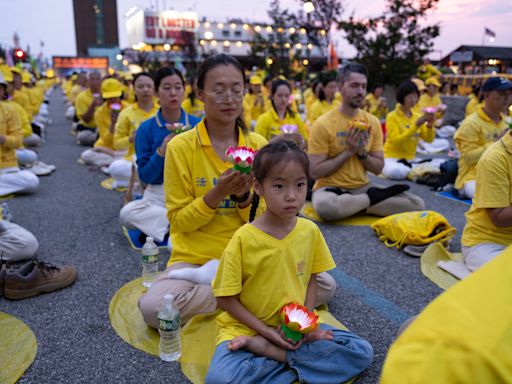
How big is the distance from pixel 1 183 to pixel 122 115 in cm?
197

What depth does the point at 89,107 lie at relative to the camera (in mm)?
10984

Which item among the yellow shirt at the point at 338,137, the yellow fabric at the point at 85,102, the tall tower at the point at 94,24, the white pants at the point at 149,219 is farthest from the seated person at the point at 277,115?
the tall tower at the point at 94,24

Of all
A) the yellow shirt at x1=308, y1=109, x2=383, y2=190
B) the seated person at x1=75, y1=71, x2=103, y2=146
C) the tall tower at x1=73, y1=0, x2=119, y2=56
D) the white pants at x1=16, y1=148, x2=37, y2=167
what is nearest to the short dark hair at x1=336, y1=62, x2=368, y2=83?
the yellow shirt at x1=308, y1=109, x2=383, y2=190

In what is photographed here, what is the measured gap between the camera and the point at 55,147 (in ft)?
36.7

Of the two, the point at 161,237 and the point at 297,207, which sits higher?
the point at 297,207

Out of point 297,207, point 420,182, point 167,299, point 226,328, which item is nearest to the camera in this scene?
point 297,207

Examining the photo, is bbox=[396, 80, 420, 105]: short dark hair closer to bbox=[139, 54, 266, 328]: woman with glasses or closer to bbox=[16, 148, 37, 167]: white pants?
bbox=[139, 54, 266, 328]: woman with glasses

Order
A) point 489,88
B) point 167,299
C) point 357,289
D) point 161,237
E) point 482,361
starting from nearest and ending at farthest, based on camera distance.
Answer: point 482,361 < point 167,299 < point 357,289 < point 161,237 < point 489,88

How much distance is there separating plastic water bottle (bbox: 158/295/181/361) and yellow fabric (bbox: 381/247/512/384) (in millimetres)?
1947

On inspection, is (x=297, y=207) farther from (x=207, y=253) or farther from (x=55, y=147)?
(x=55, y=147)

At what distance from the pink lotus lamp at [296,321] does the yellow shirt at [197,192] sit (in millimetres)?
845

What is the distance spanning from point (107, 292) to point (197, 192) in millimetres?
1292

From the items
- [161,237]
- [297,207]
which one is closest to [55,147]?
[161,237]

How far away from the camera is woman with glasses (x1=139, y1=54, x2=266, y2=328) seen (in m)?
2.72
